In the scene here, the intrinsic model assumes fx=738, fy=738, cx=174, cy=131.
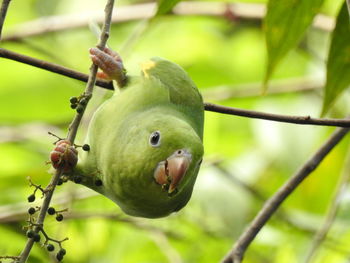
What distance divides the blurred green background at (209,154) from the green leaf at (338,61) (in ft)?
3.54

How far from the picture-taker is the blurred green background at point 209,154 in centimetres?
464

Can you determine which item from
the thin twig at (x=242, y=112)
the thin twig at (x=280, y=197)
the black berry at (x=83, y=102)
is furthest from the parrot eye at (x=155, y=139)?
the thin twig at (x=280, y=197)

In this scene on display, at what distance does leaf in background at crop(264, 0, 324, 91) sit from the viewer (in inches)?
124

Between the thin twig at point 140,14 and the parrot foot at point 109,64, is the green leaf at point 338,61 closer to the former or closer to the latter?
the parrot foot at point 109,64

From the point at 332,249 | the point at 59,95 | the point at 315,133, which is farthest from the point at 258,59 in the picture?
the point at 332,249

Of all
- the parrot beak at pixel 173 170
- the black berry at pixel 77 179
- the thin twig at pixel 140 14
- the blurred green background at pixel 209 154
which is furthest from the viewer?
the thin twig at pixel 140 14

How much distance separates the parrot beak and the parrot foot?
1.64 feet

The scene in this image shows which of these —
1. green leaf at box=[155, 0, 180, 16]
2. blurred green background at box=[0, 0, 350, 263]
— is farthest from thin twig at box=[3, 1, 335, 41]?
green leaf at box=[155, 0, 180, 16]

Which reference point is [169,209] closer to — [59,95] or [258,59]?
[59,95]

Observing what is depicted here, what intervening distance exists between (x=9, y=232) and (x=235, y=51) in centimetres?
314

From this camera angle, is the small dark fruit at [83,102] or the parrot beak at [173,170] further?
the parrot beak at [173,170]

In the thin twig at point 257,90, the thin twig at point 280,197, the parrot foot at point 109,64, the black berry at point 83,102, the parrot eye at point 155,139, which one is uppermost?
the black berry at point 83,102

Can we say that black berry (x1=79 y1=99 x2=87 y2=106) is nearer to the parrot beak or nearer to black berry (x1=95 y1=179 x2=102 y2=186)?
the parrot beak

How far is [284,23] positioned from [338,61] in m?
0.29
